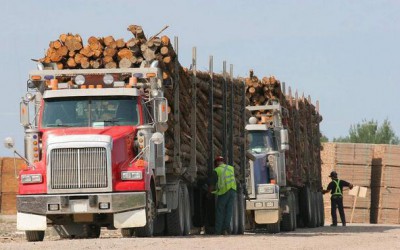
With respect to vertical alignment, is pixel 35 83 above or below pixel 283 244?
above

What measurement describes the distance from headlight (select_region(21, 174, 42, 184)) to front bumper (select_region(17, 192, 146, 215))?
31 centimetres

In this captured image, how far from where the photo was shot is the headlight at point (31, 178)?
22.8 m

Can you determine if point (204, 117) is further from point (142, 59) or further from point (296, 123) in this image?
point (296, 123)

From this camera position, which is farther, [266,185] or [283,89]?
[283,89]

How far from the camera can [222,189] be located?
28.8 meters

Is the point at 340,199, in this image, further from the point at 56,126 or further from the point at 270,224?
the point at 56,126

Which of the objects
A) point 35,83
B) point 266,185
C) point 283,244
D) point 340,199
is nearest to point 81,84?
point 35,83

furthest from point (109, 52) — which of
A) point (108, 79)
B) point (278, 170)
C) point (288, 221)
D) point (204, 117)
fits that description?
point (288, 221)

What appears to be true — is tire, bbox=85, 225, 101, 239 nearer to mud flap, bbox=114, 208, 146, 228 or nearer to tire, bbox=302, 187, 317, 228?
mud flap, bbox=114, 208, 146, 228

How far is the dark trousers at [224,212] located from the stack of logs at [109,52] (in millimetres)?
4438

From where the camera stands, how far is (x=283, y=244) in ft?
71.1

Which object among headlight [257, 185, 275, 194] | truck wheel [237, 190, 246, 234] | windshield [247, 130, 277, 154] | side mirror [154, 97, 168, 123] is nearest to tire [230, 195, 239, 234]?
truck wheel [237, 190, 246, 234]

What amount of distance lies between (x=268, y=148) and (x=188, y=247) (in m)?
14.7

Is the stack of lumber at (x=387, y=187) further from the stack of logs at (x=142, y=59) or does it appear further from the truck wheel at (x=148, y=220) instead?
the truck wheel at (x=148, y=220)
